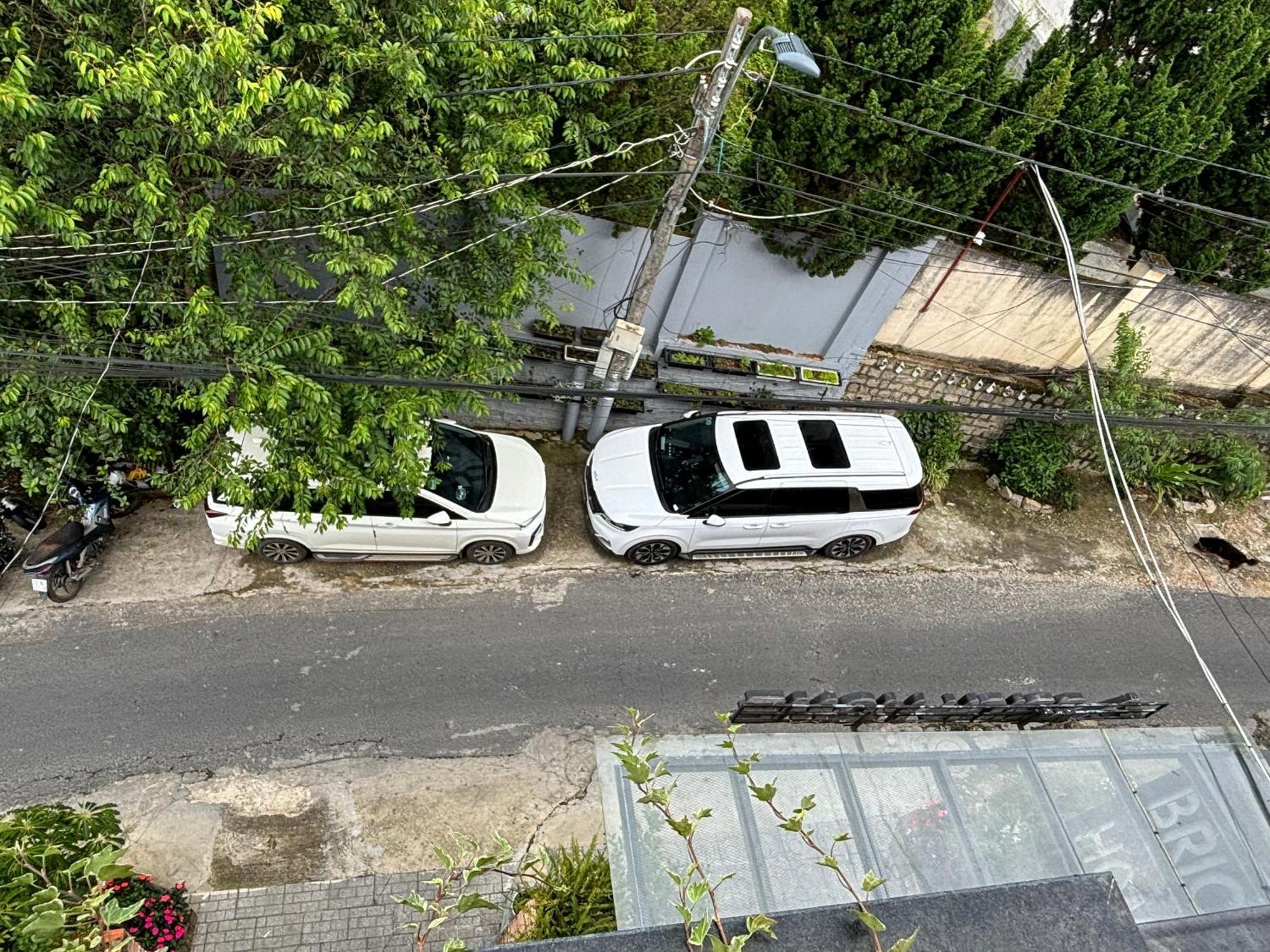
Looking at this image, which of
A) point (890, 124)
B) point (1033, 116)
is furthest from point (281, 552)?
point (1033, 116)

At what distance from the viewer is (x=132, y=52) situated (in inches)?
207

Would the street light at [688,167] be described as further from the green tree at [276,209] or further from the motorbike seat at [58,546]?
the motorbike seat at [58,546]

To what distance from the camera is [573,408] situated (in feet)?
33.3

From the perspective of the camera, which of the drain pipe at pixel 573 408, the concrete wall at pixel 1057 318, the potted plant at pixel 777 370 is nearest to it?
the drain pipe at pixel 573 408

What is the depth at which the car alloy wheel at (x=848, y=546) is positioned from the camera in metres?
9.57

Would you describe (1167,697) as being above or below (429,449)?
below

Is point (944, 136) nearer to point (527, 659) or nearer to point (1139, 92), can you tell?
point (1139, 92)

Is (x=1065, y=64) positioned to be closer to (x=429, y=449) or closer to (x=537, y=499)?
(x=537, y=499)

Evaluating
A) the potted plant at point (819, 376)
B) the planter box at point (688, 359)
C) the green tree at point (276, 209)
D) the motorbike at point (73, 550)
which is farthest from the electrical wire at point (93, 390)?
the potted plant at point (819, 376)

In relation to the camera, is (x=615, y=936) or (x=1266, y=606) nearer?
(x=615, y=936)

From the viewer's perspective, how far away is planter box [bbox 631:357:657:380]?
34.0 feet

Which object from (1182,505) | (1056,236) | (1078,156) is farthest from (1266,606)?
(1078,156)

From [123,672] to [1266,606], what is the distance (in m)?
15.2

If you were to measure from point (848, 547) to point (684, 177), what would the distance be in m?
5.37
